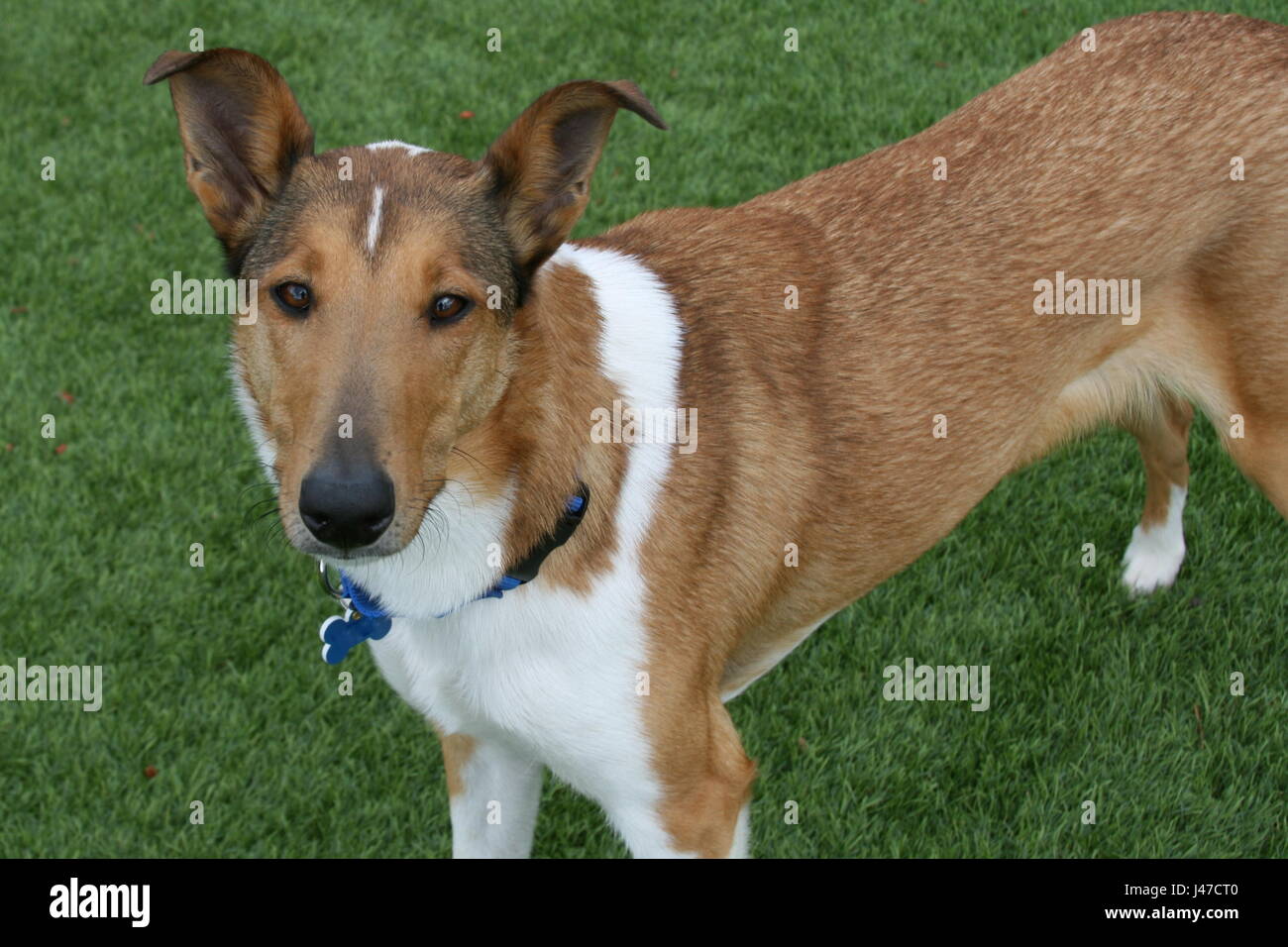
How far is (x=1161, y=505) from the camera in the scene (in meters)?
4.95

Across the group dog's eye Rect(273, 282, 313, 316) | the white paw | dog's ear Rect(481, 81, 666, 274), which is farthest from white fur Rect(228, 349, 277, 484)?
the white paw

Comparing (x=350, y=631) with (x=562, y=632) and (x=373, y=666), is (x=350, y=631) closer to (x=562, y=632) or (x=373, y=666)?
(x=562, y=632)

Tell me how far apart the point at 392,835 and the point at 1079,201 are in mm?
2881

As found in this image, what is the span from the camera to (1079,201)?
142 inches

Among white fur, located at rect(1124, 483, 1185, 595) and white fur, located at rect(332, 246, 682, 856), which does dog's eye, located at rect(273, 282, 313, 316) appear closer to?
white fur, located at rect(332, 246, 682, 856)

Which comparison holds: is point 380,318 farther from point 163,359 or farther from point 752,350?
point 163,359

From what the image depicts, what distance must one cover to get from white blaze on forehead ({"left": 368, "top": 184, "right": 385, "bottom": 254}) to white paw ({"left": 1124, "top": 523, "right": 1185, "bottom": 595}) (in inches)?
135

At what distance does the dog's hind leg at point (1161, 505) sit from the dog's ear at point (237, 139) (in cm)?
304

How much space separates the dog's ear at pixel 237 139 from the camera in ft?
9.80

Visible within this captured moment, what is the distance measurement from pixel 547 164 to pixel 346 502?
98 centimetres

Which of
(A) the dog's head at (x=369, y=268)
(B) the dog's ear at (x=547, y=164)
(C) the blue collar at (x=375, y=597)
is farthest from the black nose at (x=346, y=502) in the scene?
(B) the dog's ear at (x=547, y=164)

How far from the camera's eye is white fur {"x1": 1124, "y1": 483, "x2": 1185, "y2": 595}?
16.4 ft

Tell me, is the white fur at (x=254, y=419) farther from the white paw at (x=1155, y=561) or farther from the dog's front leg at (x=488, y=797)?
the white paw at (x=1155, y=561)
